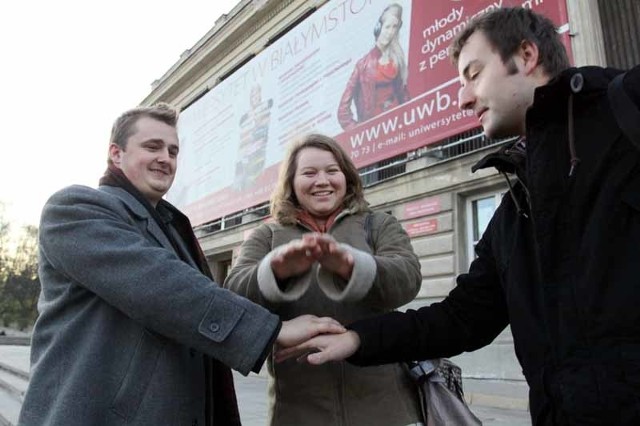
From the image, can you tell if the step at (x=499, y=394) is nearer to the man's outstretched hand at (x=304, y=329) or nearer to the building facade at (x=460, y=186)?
the building facade at (x=460, y=186)

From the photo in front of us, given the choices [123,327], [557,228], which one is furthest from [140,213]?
[557,228]

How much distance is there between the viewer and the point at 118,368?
63.3 inches

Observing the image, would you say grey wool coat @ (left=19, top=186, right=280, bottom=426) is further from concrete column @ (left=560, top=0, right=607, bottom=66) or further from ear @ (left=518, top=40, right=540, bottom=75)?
concrete column @ (left=560, top=0, right=607, bottom=66)

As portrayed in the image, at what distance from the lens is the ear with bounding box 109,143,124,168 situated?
2.11m

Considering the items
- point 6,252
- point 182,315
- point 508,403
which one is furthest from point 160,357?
point 6,252

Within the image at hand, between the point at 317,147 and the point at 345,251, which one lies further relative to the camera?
the point at 317,147

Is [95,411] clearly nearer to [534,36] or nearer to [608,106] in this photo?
[608,106]

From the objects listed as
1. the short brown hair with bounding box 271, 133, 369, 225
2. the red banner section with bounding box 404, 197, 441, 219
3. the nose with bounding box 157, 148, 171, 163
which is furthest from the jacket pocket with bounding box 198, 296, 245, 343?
the red banner section with bounding box 404, 197, 441, 219

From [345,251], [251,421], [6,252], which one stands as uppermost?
[6,252]

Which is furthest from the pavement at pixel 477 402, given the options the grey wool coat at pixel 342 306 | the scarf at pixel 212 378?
the grey wool coat at pixel 342 306

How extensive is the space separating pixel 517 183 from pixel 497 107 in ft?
0.79

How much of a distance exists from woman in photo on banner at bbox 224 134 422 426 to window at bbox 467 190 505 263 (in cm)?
862

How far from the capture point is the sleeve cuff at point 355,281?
1.67 meters

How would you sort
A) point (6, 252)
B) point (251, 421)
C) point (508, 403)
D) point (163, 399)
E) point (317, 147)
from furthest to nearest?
1. point (6, 252)
2. point (508, 403)
3. point (251, 421)
4. point (317, 147)
5. point (163, 399)
